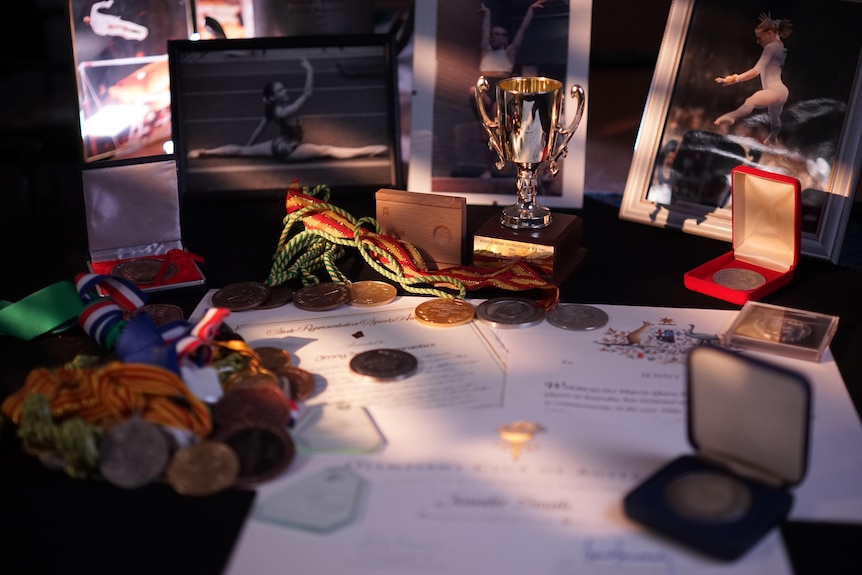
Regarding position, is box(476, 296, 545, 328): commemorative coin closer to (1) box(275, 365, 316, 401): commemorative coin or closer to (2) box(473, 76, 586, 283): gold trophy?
(2) box(473, 76, 586, 283): gold trophy

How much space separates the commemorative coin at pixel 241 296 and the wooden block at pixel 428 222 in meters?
0.23

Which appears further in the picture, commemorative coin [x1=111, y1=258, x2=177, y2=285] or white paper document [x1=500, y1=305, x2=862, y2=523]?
commemorative coin [x1=111, y1=258, x2=177, y2=285]

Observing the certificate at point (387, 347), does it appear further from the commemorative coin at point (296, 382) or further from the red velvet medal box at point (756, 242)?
the red velvet medal box at point (756, 242)

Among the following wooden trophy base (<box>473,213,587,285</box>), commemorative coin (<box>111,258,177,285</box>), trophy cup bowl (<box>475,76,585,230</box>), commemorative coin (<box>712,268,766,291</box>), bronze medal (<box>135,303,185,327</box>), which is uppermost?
trophy cup bowl (<box>475,76,585,230</box>)

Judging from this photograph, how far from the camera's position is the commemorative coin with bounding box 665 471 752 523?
0.88 m

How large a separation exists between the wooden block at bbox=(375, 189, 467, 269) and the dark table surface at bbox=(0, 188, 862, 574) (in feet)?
0.31

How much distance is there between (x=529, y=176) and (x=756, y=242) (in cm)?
37

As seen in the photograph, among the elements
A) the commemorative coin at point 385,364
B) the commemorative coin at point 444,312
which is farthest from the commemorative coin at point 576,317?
the commemorative coin at point 385,364

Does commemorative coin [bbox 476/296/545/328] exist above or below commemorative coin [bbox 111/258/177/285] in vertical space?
below

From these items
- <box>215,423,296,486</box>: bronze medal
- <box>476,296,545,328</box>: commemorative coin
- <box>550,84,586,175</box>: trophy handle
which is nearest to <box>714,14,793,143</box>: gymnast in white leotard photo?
<box>550,84,586,175</box>: trophy handle

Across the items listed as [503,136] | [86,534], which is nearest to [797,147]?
[503,136]

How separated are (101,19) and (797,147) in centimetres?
130

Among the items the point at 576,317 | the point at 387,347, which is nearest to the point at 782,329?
the point at 576,317

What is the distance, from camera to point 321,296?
140 centimetres
